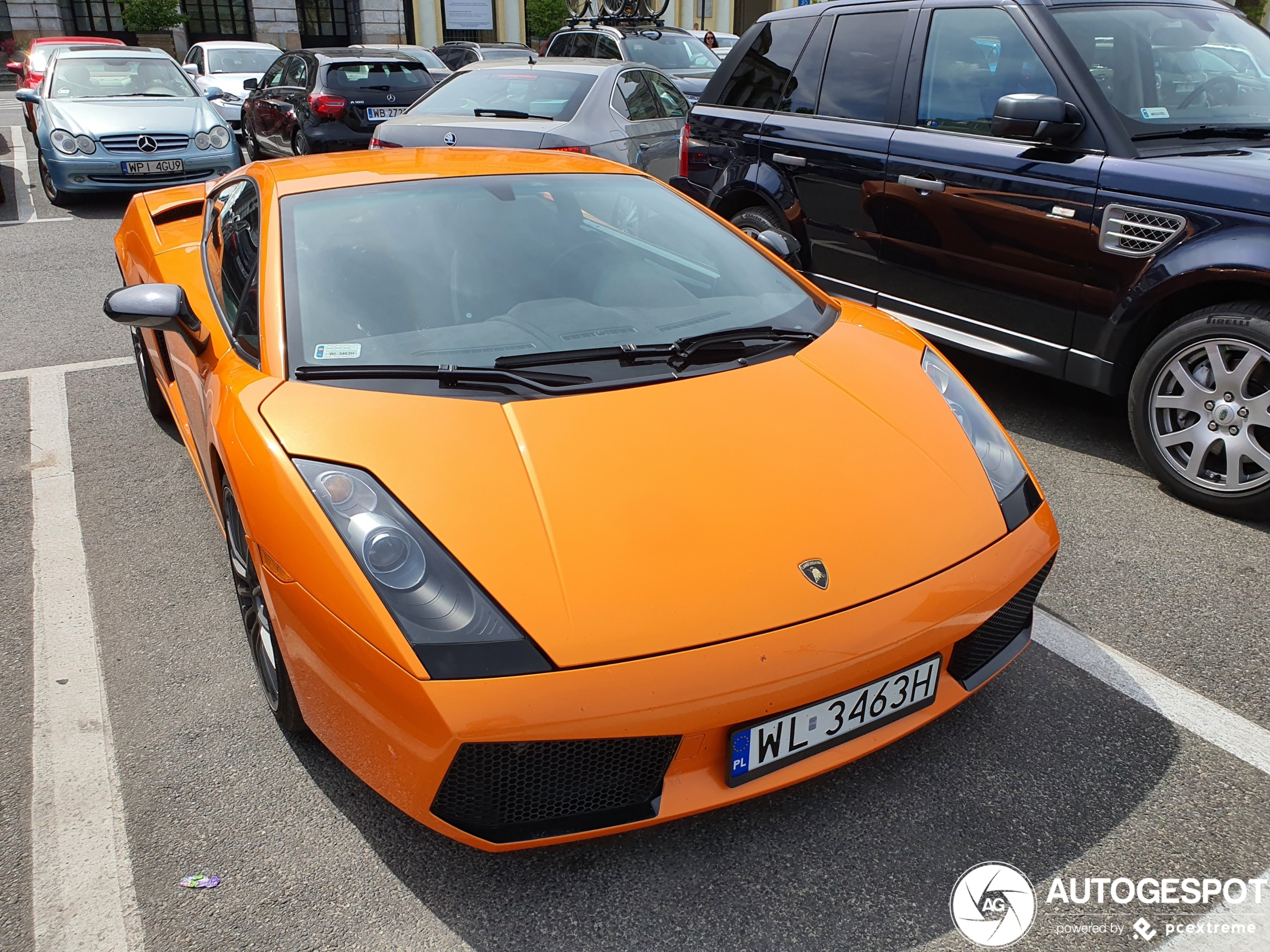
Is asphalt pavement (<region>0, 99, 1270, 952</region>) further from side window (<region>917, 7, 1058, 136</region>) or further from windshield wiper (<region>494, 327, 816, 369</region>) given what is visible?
side window (<region>917, 7, 1058, 136</region>)

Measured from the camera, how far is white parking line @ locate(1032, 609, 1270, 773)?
2381 mm

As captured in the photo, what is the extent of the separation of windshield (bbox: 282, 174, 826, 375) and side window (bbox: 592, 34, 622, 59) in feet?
35.1

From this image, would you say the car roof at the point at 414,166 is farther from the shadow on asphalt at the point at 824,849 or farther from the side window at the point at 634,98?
the side window at the point at 634,98

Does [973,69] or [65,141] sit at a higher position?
[973,69]

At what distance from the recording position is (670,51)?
13.2 m

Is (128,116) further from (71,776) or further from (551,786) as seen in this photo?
(551,786)

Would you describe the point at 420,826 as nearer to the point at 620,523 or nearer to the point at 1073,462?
the point at 620,523

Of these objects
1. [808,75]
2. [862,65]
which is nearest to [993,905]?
[862,65]

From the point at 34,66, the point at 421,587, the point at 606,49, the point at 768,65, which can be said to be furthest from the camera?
the point at 34,66

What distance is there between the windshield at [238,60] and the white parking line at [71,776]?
54.0ft

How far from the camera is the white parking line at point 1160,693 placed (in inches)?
93.7

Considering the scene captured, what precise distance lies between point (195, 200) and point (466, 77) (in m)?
4.05

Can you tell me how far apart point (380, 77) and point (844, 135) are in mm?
8419

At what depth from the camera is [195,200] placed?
435 centimetres
